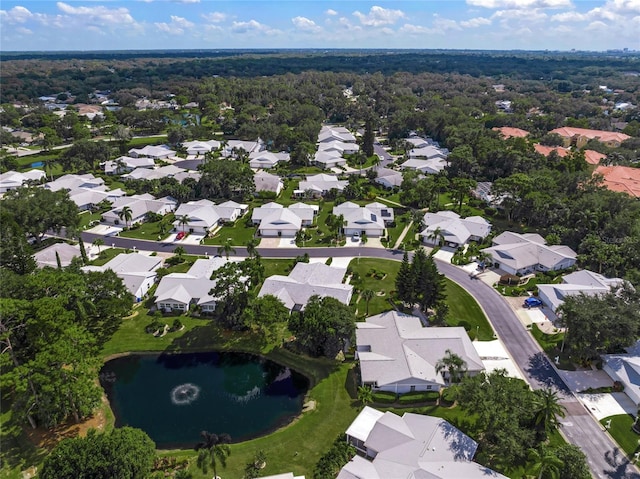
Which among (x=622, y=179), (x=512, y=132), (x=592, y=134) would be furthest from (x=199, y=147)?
(x=592, y=134)

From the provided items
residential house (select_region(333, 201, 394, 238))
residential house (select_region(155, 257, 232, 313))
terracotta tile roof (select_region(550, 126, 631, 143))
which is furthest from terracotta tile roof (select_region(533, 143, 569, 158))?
residential house (select_region(155, 257, 232, 313))

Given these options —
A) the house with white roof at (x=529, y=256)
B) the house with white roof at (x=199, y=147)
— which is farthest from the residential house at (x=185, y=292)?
the house with white roof at (x=199, y=147)

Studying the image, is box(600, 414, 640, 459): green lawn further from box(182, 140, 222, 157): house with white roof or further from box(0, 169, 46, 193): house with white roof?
box(182, 140, 222, 157): house with white roof

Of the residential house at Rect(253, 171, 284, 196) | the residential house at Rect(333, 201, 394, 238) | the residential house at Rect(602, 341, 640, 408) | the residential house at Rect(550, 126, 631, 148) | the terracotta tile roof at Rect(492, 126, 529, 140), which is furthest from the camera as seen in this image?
the terracotta tile roof at Rect(492, 126, 529, 140)

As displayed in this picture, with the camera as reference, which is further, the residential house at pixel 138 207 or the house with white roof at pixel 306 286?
the residential house at pixel 138 207

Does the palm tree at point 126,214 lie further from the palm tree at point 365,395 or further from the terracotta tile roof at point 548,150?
the terracotta tile roof at point 548,150
